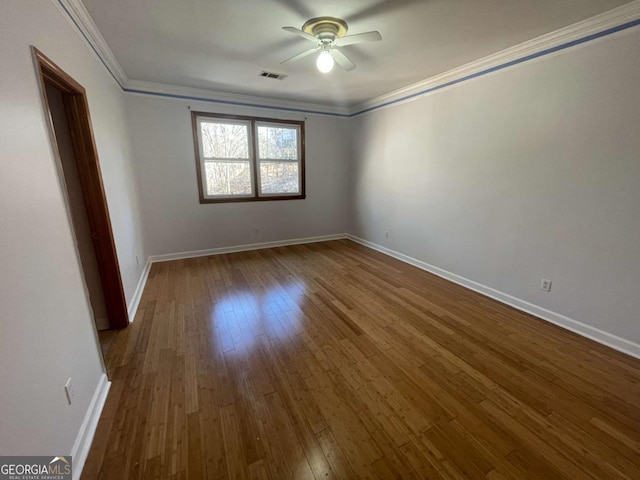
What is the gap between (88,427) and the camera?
144cm

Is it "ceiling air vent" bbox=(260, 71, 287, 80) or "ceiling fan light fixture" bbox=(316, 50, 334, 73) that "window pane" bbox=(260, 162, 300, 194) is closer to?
"ceiling air vent" bbox=(260, 71, 287, 80)

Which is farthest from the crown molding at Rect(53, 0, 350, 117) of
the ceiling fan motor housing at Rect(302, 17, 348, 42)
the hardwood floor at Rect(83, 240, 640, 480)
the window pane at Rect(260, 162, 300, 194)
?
the hardwood floor at Rect(83, 240, 640, 480)

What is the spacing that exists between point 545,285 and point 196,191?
15.5 ft

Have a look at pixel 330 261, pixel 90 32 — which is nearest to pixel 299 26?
pixel 90 32

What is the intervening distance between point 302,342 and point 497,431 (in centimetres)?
142

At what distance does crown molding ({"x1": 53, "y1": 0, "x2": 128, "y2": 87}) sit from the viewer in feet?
5.81

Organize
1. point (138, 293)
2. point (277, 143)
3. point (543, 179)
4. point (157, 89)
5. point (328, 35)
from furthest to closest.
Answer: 1. point (277, 143)
2. point (157, 89)
3. point (138, 293)
4. point (543, 179)
5. point (328, 35)

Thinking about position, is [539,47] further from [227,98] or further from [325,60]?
[227,98]

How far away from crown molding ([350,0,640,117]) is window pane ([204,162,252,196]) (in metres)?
2.85

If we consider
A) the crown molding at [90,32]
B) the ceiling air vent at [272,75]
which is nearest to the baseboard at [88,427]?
the crown molding at [90,32]

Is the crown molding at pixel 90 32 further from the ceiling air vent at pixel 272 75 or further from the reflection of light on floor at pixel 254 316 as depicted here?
the reflection of light on floor at pixel 254 316

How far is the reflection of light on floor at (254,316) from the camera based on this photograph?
7.57 feet

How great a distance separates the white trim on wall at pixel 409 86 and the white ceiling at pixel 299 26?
0.09 m

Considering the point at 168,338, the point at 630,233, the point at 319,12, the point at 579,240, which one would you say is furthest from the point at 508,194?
the point at 168,338
